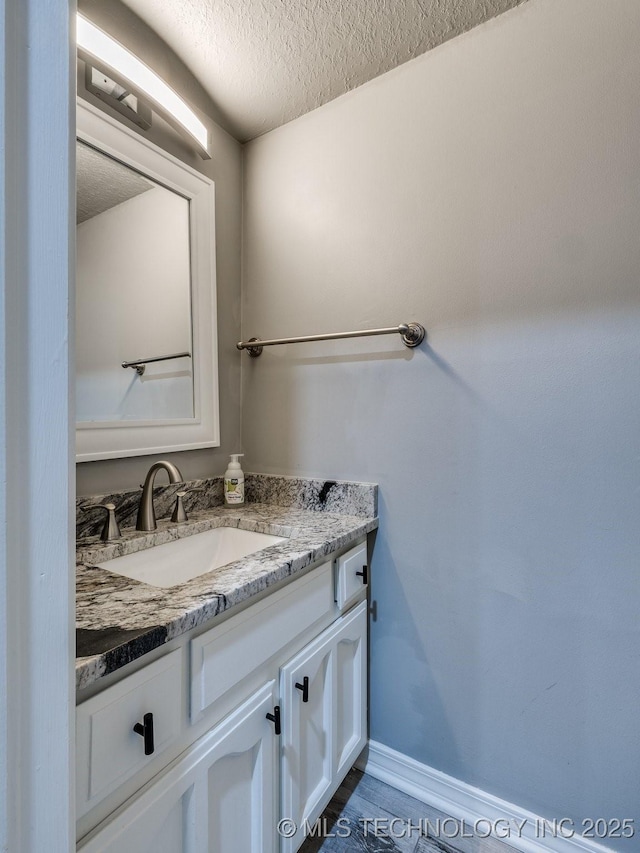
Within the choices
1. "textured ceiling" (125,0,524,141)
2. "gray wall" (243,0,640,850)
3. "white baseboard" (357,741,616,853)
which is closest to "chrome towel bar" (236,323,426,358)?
"gray wall" (243,0,640,850)

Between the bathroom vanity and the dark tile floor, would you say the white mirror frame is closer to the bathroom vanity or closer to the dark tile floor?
the bathroom vanity

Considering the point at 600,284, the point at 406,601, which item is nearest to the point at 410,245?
the point at 600,284

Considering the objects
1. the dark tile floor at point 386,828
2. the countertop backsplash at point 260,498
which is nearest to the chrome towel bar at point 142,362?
the countertop backsplash at point 260,498

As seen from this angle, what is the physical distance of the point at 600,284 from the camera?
898 millimetres

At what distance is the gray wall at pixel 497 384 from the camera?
89 centimetres

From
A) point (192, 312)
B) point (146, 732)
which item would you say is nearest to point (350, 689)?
point (146, 732)

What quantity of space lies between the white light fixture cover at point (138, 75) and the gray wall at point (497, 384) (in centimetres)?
35

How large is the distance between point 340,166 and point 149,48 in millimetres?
595

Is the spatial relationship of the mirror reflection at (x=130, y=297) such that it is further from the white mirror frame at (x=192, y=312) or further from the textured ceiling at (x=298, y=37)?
the textured ceiling at (x=298, y=37)

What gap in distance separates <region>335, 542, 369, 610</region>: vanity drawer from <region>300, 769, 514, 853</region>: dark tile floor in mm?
575

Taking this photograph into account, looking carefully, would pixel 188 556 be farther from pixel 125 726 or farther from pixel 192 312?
pixel 192 312

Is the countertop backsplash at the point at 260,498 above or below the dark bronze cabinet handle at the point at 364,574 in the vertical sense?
above

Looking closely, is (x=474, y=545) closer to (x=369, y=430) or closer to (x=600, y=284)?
(x=369, y=430)

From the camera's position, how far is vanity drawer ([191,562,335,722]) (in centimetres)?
65
